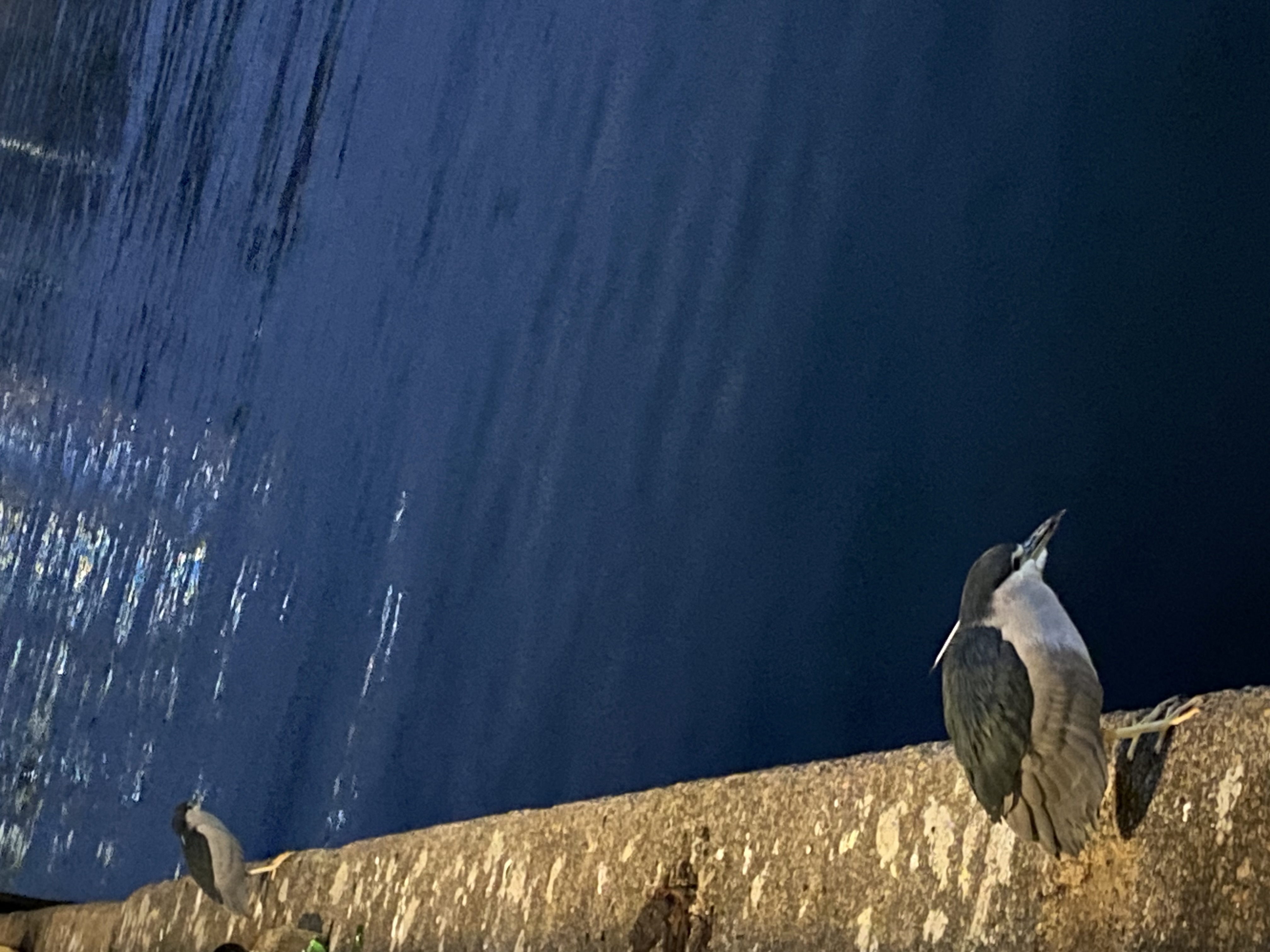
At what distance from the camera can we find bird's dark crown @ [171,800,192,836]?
2.84 m

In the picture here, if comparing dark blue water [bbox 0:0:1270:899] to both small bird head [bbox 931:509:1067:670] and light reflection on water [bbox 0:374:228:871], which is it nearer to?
light reflection on water [bbox 0:374:228:871]

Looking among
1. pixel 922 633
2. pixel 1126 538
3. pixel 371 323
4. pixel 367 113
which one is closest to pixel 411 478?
pixel 371 323

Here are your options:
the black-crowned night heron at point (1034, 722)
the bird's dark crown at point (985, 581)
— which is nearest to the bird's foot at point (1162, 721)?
the black-crowned night heron at point (1034, 722)

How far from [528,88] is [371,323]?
0.95 meters

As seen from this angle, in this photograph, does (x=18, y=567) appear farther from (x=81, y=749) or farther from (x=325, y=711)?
(x=325, y=711)

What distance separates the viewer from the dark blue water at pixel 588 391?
258 centimetres

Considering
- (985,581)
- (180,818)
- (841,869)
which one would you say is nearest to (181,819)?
(180,818)

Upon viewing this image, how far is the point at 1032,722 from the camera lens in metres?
1.10

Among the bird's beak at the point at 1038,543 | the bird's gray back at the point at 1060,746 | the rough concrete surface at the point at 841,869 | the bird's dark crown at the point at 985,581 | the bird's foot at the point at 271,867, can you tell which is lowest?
the bird's foot at the point at 271,867

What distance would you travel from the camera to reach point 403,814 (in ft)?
13.4

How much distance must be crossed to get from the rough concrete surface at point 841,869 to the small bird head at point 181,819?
15.6 inches

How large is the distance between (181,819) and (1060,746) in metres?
2.23

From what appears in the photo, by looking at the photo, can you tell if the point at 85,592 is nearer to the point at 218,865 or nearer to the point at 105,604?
the point at 105,604

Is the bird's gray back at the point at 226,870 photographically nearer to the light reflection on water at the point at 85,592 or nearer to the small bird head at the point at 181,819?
the small bird head at the point at 181,819
